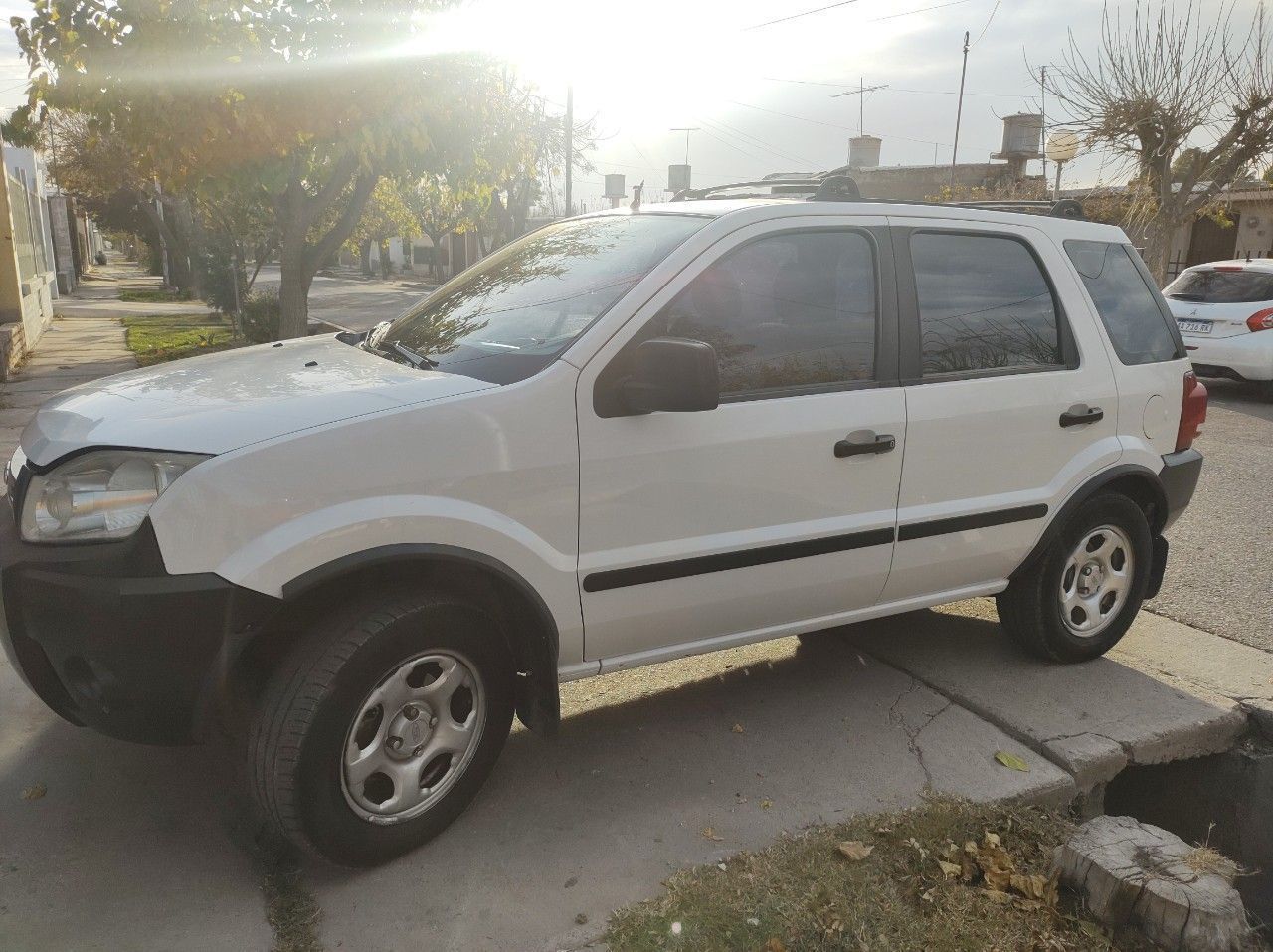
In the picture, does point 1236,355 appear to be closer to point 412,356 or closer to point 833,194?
point 833,194

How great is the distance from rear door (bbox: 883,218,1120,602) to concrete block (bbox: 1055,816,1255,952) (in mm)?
1111

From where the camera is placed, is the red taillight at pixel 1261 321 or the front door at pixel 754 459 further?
the red taillight at pixel 1261 321

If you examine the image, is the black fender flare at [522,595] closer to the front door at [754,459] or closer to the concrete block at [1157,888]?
the front door at [754,459]

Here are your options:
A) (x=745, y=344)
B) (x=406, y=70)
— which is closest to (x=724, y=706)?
(x=745, y=344)

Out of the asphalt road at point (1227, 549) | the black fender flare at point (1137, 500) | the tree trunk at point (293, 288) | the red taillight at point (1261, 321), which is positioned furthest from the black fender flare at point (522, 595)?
the red taillight at point (1261, 321)

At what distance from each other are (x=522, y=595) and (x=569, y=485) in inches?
13.3

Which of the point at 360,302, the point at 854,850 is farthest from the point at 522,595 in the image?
the point at 360,302

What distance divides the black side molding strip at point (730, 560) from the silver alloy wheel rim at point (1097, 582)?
114cm

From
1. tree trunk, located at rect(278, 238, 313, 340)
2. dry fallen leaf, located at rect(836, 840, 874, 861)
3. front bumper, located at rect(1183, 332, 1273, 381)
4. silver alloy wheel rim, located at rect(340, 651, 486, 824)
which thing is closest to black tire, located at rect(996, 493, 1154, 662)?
dry fallen leaf, located at rect(836, 840, 874, 861)

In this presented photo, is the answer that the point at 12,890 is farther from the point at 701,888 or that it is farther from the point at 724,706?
the point at 724,706

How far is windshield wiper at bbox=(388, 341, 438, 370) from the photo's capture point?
10.9 feet

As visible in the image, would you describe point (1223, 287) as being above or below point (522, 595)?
above

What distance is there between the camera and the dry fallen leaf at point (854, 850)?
121 inches

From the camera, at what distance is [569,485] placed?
120 inches
